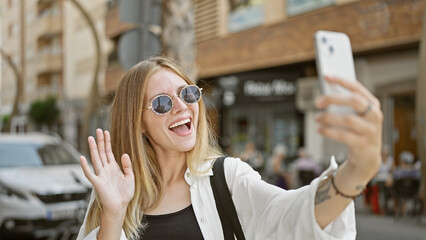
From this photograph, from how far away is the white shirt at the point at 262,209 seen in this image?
57.8 inches

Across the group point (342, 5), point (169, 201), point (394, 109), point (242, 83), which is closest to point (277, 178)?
point (394, 109)

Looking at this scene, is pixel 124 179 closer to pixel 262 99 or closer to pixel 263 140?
pixel 262 99

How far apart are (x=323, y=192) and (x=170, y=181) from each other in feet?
2.98

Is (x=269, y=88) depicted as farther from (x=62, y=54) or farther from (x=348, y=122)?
(x=62, y=54)

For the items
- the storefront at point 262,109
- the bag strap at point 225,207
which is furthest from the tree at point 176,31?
the storefront at point 262,109

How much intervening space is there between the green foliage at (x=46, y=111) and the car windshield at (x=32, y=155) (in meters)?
29.3

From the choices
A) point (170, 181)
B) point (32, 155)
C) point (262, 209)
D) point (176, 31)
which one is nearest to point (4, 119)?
point (32, 155)

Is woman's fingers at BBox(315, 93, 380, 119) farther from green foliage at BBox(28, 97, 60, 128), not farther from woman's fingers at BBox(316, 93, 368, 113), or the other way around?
green foliage at BBox(28, 97, 60, 128)

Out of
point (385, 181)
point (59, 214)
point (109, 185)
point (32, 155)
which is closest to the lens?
point (109, 185)

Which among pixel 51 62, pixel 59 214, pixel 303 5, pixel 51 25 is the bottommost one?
pixel 59 214

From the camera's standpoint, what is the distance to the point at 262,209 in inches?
72.8

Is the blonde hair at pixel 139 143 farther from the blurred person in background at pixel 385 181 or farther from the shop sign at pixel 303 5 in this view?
the shop sign at pixel 303 5

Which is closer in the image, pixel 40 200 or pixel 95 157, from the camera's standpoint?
pixel 95 157

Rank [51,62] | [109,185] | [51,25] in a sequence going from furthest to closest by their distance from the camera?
[51,62]
[51,25]
[109,185]
